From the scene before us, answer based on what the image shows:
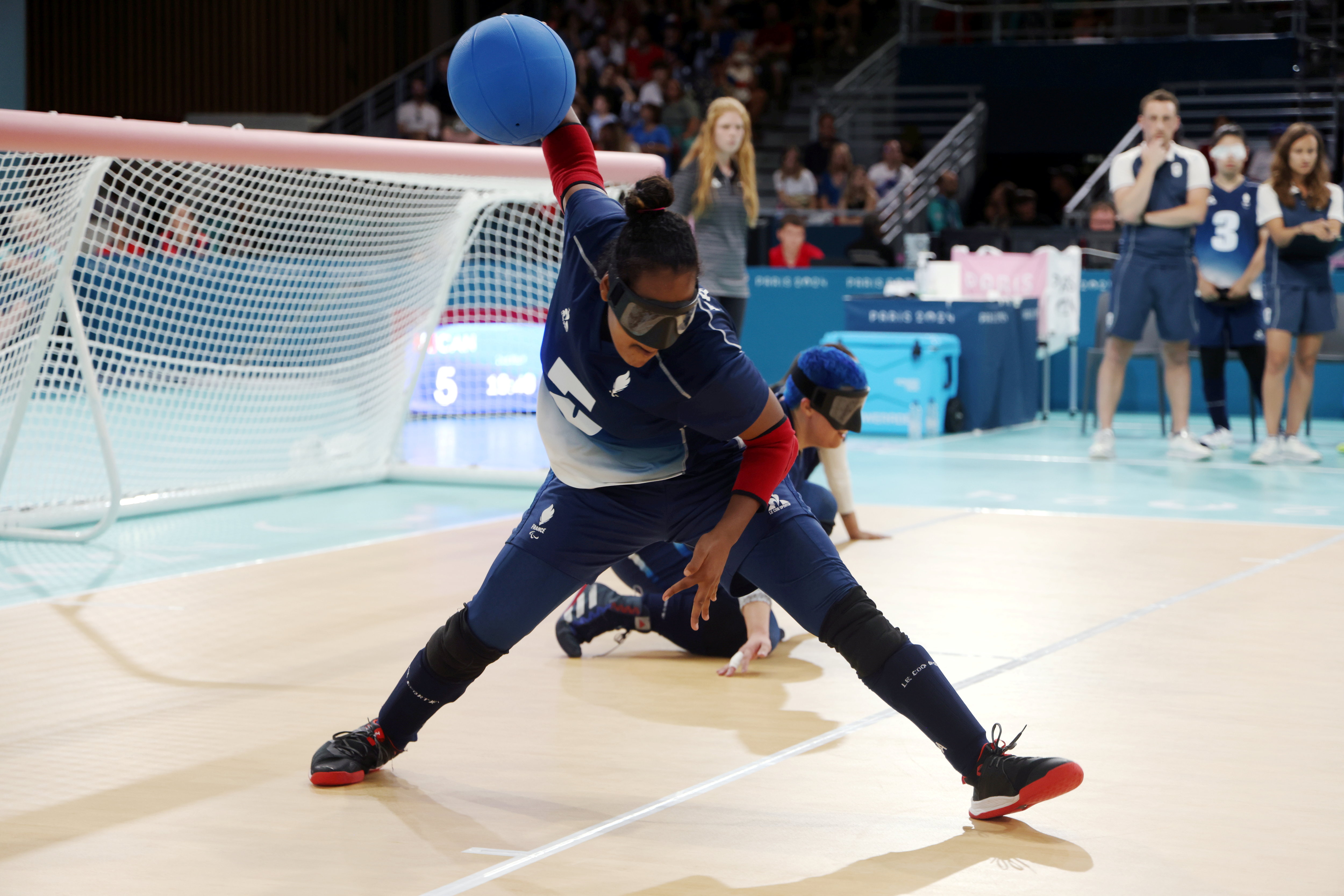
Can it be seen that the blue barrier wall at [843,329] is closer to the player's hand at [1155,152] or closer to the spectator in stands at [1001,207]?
the spectator in stands at [1001,207]

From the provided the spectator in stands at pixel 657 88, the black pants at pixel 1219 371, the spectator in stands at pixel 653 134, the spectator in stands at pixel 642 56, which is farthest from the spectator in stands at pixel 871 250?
the spectator in stands at pixel 642 56

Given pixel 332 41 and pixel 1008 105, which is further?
pixel 332 41

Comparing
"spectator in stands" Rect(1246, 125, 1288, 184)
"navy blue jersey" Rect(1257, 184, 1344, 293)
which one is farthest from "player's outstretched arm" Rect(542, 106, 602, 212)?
"spectator in stands" Rect(1246, 125, 1288, 184)

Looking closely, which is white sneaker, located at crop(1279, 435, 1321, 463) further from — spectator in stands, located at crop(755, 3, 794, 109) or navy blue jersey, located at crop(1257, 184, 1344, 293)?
spectator in stands, located at crop(755, 3, 794, 109)

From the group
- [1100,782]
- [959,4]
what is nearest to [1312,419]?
[959,4]

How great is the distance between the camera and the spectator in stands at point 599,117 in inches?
714

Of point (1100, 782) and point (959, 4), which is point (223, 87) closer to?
point (959, 4)

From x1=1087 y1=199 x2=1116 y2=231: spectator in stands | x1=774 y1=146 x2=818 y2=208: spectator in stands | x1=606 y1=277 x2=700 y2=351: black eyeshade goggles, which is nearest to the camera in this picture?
x1=606 y1=277 x2=700 y2=351: black eyeshade goggles

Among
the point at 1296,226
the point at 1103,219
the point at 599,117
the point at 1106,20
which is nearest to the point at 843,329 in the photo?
the point at 1103,219

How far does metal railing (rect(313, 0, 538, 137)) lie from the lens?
20.3m

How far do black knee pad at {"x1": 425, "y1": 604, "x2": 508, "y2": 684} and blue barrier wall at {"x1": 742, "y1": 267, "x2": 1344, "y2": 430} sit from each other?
9.92 meters

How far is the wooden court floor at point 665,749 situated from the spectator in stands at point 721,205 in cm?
286

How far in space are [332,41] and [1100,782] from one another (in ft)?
67.8

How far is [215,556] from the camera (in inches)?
248
